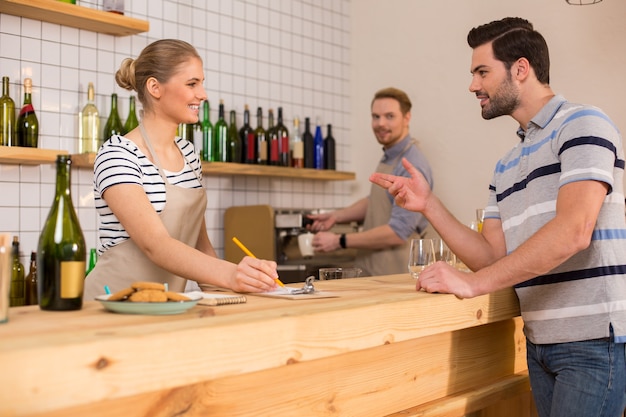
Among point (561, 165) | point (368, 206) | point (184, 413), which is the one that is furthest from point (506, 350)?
point (368, 206)

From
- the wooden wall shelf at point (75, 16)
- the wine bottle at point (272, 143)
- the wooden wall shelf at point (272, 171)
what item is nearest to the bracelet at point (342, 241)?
the wooden wall shelf at point (272, 171)

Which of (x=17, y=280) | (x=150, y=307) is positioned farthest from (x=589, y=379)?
(x=17, y=280)

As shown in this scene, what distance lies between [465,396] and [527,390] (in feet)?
1.07

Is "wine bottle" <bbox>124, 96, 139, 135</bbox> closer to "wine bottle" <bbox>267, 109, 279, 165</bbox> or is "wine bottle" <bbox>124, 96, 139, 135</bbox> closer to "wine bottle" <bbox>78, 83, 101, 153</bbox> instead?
"wine bottle" <bbox>78, 83, 101, 153</bbox>

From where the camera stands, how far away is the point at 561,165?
5.65 ft

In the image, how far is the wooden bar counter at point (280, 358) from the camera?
1033mm

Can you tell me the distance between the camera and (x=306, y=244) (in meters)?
3.78

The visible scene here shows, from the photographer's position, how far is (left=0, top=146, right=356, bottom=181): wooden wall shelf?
2960 mm

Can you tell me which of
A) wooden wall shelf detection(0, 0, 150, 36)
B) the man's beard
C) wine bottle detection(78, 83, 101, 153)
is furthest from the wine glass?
wooden wall shelf detection(0, 0, 150, 36)

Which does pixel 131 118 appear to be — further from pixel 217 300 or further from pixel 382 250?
pixel 217 300

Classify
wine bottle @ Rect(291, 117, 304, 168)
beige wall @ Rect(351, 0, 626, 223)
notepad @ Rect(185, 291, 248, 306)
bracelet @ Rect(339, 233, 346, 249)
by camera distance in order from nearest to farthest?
notepad @ Rect(185, 291, 248, 306)
beige wall @ Rect(351, 0, 626, 223)
bracelet @ Rect(339, 233, 346, 249)
wine bottle @ Rect(291, 117, 304, 168)

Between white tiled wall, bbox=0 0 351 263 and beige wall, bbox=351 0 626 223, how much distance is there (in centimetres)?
17

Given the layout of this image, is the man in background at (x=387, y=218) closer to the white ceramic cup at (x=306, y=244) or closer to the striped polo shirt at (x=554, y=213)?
the white ceramic cup at (x=306, y=244)

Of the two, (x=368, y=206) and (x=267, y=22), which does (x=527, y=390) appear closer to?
(x=368, y=206)
